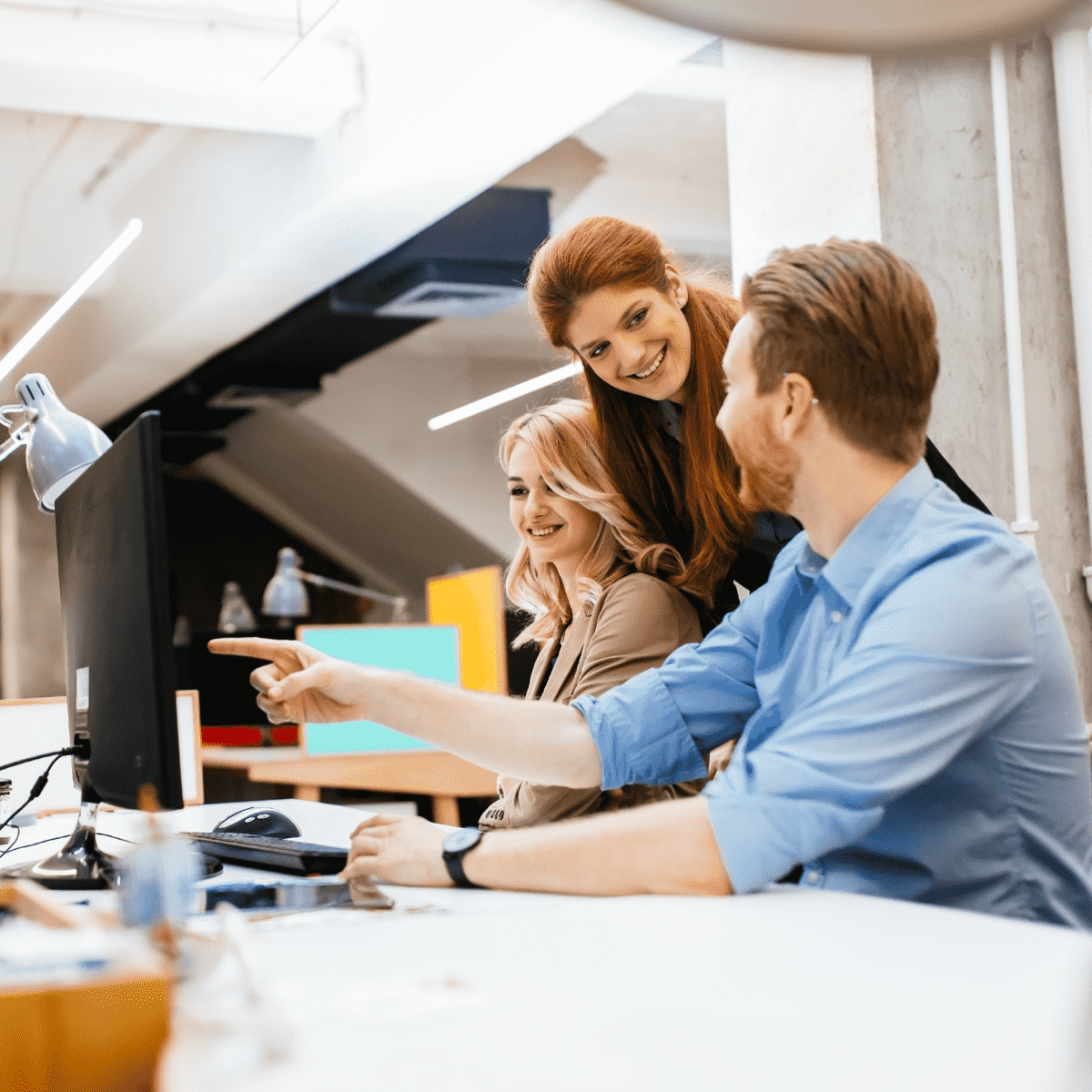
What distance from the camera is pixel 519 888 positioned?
118 cm

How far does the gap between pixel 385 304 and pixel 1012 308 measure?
13.7ft

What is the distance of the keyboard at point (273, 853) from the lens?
4.45 ft

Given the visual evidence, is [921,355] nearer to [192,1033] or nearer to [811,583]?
[811,583]

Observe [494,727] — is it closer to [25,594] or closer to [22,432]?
[22,432]

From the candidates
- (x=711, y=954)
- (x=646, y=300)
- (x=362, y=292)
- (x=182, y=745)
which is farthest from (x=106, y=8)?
(x=711, y=954)

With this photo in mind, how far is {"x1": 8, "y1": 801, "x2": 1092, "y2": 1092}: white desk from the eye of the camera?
65 cm

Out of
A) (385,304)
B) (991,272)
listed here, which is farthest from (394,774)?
(991,272)

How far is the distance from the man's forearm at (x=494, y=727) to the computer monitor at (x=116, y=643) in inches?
12.7

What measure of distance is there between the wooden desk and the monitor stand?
8.79 feet

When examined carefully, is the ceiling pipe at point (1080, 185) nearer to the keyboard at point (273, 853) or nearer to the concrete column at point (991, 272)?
the concrete column at point (991, 272)

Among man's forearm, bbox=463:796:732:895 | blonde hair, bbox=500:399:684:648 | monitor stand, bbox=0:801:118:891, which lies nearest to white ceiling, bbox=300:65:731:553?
blonde hair, bbox=500:399:684:648

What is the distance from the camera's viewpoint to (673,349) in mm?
1932

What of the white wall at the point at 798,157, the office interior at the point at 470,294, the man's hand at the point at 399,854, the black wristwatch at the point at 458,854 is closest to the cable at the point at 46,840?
the office interior at the point at 470,294

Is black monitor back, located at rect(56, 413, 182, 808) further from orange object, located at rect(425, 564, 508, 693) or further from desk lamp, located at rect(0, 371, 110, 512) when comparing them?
orange object, located at rect(425, 564, 508, 693)
